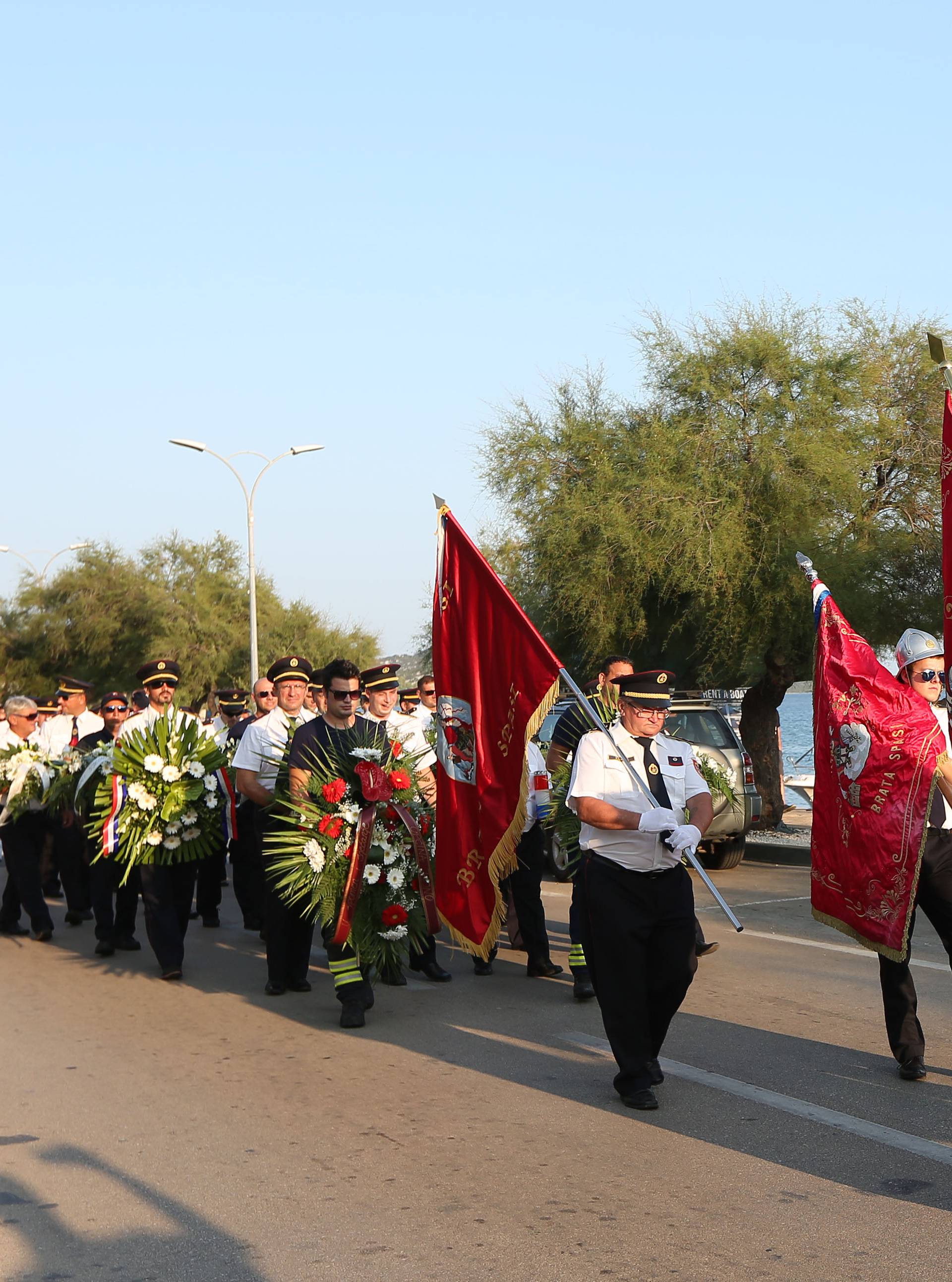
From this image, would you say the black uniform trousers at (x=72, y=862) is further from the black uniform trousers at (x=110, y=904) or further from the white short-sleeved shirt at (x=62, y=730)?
the black uniform trousers at (x=110, y=904)

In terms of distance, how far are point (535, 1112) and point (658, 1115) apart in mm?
538

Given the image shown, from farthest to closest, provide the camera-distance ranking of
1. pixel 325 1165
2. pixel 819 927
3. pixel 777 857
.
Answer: pixel 777 857 < pixel 819 927 < pixel 325 1165

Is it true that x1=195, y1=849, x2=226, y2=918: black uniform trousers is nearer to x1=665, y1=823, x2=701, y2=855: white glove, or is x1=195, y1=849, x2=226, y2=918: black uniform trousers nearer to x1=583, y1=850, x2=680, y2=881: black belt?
x1=583, y1=850, x2=680, y2=881: black belt

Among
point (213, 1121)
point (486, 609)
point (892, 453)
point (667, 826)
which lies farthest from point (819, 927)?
point (892, 453)

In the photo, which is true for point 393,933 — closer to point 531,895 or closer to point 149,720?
point 531,895

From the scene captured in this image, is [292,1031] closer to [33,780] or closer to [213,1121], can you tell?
[213,1121]

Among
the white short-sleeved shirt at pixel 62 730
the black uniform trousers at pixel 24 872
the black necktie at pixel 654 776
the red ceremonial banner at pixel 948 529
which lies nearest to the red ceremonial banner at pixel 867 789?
the red ceremonial banner at pixel 948 529

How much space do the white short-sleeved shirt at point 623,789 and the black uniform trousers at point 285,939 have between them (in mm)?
2743

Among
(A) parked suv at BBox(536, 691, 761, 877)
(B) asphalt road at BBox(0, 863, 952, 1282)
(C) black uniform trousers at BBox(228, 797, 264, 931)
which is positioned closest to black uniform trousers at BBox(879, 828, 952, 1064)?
(B) asphalt road at BBox(0, 863, 952, 1282)

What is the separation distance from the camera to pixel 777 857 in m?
16.6

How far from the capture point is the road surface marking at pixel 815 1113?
18.0 ft

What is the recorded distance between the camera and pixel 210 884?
11945 mm

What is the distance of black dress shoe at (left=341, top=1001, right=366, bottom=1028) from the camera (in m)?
7.84

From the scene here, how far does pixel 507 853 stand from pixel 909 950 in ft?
7.47
